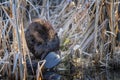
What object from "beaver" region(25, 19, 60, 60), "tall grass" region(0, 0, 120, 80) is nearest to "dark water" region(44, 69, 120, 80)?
"tall grass" region(0, 0, 120, 80)

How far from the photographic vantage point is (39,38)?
4.17 meters

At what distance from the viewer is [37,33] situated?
4160 mm

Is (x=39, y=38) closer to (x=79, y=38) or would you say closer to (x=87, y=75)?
(x=79, y=38)

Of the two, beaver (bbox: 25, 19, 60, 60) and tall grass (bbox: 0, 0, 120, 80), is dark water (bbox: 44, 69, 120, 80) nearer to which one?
tall grass (bbox: 0, 0, 120, 80)

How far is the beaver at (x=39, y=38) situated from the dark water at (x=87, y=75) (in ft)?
1.08

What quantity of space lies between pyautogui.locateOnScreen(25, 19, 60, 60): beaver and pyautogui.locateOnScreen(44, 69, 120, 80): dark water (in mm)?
331

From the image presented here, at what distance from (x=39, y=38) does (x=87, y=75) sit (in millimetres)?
689

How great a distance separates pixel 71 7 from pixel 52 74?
1.64 m

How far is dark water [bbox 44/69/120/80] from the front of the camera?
3881mm

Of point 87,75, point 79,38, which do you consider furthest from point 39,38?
point 87,75

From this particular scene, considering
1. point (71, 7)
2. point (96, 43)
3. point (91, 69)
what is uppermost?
point (71, 7)

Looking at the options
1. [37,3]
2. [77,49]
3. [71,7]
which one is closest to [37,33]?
[77,49]

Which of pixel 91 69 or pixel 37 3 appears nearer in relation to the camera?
pixel 91 69

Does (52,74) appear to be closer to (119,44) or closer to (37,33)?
(37,33)
